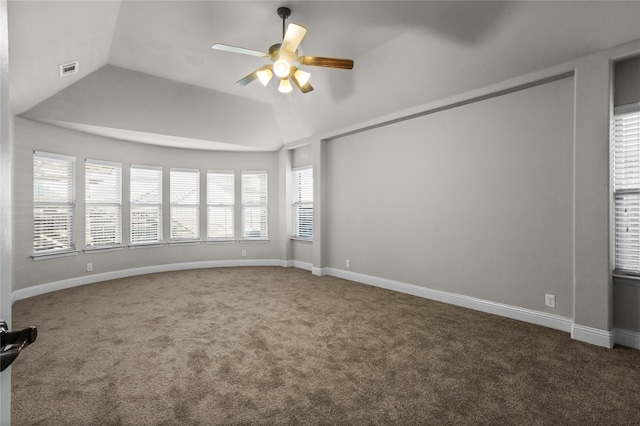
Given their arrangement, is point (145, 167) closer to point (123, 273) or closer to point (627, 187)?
point (123, 273)

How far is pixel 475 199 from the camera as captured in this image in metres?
4.16

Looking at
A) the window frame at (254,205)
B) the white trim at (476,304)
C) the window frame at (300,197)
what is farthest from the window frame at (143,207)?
the white trim at (476,304)

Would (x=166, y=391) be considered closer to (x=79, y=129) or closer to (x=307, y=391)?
(x=307, y=391)

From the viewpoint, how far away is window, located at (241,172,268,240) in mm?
7379

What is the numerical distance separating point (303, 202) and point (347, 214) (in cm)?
134

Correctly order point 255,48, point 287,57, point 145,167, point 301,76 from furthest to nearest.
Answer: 1. point 145,167
2. point 255,48
3. point 301,76
4. point 287,57

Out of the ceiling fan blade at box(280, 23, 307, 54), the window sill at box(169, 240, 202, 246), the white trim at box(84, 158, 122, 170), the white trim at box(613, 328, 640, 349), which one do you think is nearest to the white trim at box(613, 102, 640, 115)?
the white trim at box(613, 328, 640, 349)

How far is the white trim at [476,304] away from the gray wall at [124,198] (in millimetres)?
2865

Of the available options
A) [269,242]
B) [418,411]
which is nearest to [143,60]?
[269,242]

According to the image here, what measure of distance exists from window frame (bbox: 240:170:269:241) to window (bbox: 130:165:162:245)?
166cm

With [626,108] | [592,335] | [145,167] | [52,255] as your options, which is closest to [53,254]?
[52,255]

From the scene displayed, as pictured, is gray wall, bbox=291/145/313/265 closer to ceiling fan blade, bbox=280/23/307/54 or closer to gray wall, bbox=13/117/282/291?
gray wall, bbox=13/117/282/291

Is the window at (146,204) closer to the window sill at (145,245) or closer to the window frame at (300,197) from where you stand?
the window sill at (145,245)

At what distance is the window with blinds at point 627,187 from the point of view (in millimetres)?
3072
